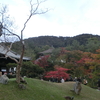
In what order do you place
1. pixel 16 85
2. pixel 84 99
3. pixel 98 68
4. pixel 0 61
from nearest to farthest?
pixel 16 85, pixel 84 99, pixel 0 61, pixel 98 68

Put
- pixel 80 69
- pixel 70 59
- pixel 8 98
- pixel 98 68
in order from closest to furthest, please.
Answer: pixel 8 98 → pixel 98 68 → pixel 80 69 → pixel 70 59

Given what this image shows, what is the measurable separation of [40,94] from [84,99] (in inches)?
136

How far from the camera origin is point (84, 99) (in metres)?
8.83

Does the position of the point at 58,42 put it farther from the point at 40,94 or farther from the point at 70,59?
the point at 40,94

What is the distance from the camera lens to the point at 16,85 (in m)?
6.69

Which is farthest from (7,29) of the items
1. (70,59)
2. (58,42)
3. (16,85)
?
(58,42)

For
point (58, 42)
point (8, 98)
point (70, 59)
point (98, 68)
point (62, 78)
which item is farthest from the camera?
point (58, 42)

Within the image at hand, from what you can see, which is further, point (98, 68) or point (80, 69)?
point (80, 69)

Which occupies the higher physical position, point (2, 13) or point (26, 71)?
point (2, 13)

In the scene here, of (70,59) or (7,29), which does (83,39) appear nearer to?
(70,59)

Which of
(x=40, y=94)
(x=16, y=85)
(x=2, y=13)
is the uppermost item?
(x=2, y=13)

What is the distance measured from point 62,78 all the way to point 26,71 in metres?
4.41

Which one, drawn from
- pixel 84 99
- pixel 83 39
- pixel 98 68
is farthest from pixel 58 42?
pixel 84 99

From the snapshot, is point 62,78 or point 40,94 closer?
point 40,94
